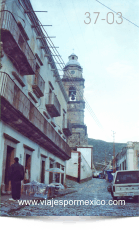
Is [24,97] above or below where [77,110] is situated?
below

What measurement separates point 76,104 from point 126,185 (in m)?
30.4

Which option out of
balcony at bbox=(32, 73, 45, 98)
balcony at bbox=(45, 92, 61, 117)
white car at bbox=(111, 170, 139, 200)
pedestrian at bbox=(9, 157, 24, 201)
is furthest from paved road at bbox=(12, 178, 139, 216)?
balcony at bbox=(45, 92, 61, 117)

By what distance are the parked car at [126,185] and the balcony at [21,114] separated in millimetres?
3780

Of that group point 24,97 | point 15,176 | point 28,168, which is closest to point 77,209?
point 15,176

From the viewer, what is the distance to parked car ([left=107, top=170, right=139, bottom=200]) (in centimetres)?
779

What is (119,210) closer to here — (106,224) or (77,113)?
(106,224)

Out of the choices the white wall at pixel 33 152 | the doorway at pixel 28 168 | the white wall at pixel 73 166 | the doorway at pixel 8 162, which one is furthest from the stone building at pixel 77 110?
the doorway at pixel 8 162

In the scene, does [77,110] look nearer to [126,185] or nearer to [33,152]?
[33,152]

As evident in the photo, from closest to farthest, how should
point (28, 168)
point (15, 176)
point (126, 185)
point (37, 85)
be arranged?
1. point (15, 176)
2. point (126, 185)
3. point (28, 168)
4. point (37, 85)

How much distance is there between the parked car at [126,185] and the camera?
7.79 metres

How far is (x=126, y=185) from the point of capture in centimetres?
→ 858

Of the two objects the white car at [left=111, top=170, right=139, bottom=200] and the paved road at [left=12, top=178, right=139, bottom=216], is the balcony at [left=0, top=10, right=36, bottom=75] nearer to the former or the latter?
the paved road at [left=12, top=178, right=139, bottom=216]

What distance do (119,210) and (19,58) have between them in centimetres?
618

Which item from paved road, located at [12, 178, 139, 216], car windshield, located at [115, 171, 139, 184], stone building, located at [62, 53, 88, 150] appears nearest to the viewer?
paved road, located at [12, 178, 139, 216]
